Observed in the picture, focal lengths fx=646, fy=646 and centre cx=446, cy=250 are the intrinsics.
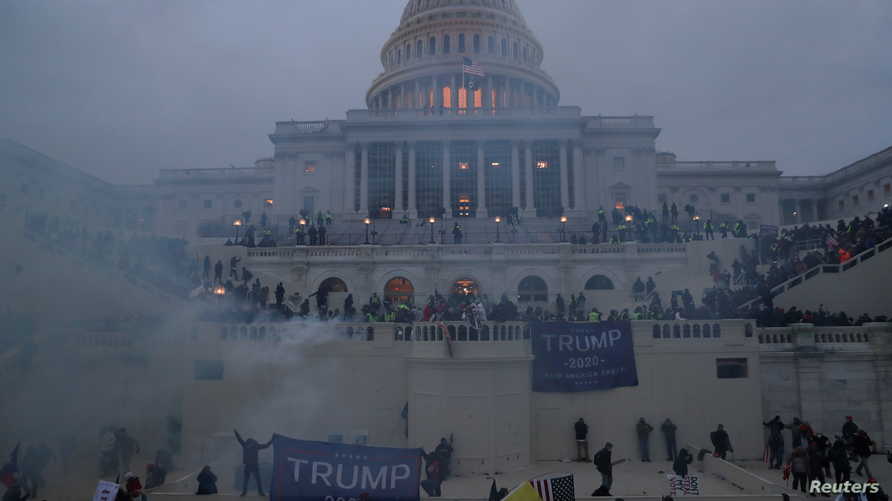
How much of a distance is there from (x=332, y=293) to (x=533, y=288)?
1118 centimetres

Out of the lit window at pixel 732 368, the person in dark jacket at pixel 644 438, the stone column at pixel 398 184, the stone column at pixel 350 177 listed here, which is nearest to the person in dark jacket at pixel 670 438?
the person in dark jacket at pixel 644 438

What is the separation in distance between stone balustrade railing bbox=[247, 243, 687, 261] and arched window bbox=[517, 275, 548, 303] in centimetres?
142

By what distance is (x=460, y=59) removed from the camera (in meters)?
79.4

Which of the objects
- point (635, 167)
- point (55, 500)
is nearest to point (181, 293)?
point (55, 500)

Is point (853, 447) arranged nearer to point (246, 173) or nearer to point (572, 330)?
point (572, 330)

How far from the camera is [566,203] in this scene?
59125mm

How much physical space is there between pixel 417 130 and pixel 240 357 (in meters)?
43.3

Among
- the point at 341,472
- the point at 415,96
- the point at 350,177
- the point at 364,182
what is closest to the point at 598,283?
the point at 341,472

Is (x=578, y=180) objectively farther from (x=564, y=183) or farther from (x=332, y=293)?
(x=332, y=293)

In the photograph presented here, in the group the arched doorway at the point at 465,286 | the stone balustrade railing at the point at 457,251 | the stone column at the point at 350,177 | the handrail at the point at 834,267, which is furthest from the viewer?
the stone column at the point at 350,177

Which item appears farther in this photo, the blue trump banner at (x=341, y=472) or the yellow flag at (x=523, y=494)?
the blue trump banner at (x=341, y=472)

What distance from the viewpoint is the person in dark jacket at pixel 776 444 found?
1897 cm

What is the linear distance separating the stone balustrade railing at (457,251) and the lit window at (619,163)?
92.3 feet

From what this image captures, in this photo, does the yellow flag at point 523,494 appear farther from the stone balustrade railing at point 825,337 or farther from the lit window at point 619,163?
the lit window at point 619,163
